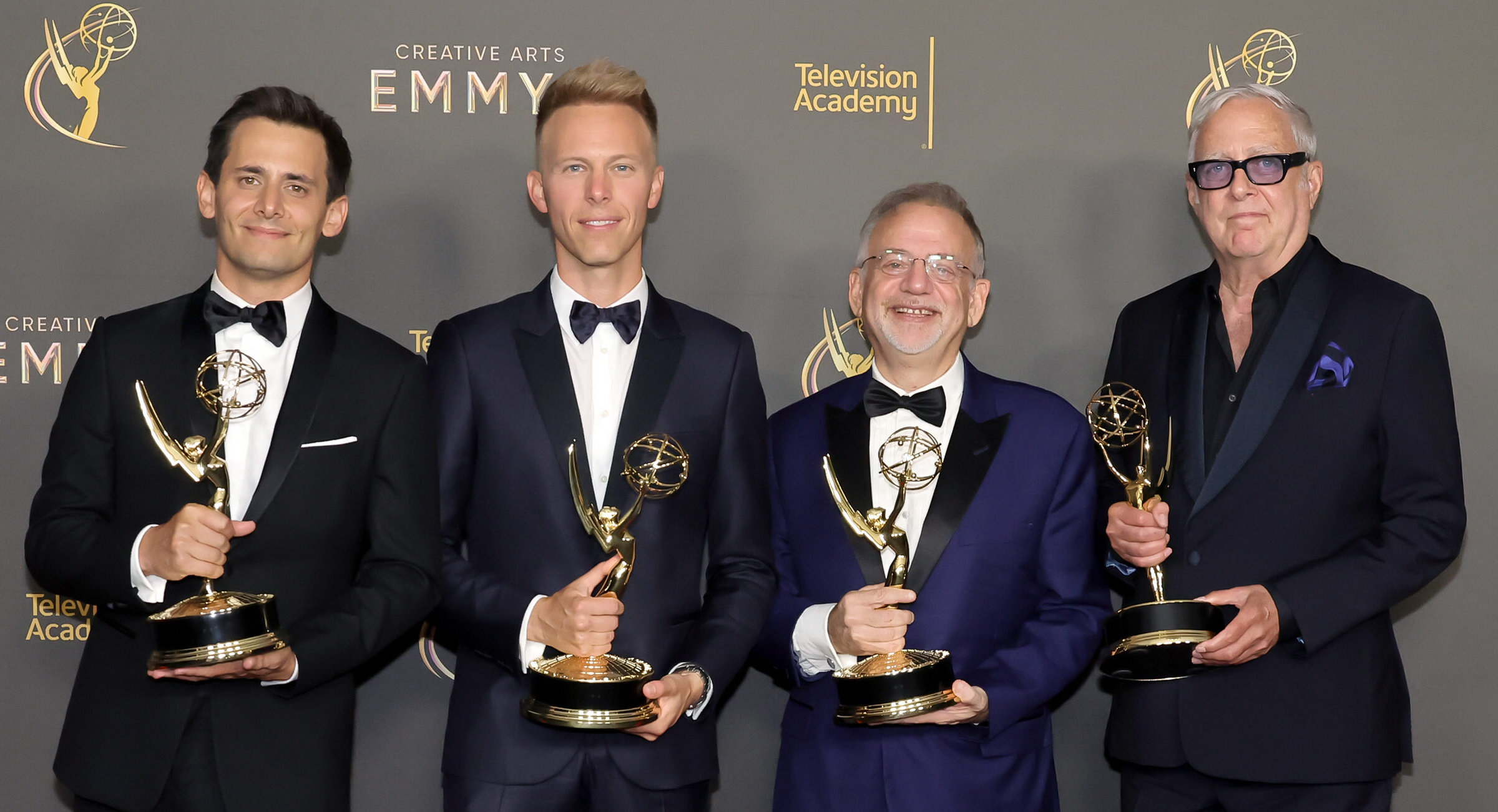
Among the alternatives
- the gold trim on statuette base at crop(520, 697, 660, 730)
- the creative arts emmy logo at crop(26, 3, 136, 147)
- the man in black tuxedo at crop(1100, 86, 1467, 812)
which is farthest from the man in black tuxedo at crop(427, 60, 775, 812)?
the creative arts emmy logo at crop(26, 3, 136, 147)

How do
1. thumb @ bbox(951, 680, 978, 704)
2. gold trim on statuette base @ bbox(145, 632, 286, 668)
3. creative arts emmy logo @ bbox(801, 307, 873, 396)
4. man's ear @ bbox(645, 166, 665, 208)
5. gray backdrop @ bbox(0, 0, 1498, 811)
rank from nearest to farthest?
gold trim on statuette base @ bbox(145, 632, 286, 668)
thumb @ bbox(951, 680, 978, 704)
man's ear @ bbox(645, 166, 665, 208)
gray backdrop @ bbox(0, 0, 1498, 811)
creative arts emmy logo @ bbox(801, 307, 873, 396)

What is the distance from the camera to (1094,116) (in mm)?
3951

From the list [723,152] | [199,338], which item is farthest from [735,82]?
[199,338]

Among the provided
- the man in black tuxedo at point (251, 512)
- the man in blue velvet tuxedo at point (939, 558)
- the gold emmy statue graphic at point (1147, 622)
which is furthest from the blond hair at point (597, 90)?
the gold emmy statue graphic at point (1147, 622)

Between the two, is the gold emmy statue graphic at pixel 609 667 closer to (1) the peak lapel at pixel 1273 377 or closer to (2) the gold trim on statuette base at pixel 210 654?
(2) the gold trim on statuette base at pixel 210 654

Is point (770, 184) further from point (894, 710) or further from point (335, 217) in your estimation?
point (894, 710)

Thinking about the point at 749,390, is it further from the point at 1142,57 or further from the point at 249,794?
the point at 1142,57

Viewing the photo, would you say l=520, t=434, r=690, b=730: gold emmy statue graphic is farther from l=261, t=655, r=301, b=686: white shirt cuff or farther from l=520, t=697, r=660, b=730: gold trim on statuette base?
l=261, t=655, r=301, b=686: white shirt cuff

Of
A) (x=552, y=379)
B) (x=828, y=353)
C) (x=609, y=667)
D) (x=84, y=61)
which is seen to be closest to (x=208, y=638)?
(x=609, y=667)

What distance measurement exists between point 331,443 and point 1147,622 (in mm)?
1739

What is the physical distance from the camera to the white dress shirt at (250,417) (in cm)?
268

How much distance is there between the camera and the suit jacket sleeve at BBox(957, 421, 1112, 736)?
2.90m

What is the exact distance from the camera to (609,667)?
268 cm

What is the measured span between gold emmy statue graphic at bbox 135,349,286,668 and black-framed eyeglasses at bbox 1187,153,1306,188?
2195 mm
